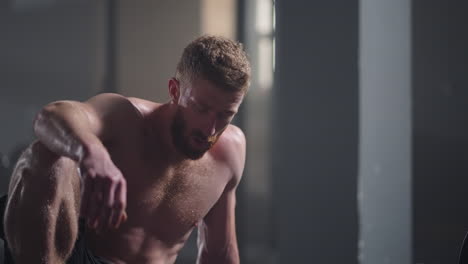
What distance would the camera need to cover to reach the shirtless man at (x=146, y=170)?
0.69 metres

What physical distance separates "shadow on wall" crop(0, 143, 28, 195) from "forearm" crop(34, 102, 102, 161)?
81cm

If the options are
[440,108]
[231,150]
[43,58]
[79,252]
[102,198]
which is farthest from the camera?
[43,58]

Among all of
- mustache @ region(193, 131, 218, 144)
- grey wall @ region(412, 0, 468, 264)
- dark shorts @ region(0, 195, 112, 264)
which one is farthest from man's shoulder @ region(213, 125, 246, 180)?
grey wall @ region(412, 0, 468, 264)

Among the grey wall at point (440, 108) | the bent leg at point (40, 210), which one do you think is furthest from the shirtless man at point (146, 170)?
the grey wall at point (440, 108)

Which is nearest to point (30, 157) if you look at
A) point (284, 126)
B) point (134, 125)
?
point (134, 125)

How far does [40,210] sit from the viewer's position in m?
0.69

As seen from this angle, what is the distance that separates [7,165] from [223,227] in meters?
0.78

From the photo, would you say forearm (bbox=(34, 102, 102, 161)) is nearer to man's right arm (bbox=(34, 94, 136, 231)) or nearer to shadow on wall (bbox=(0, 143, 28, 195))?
man's right arm (bbox=(34, 94, 136, 231))

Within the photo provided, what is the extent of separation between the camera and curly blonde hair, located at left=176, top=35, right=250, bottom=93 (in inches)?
30.8

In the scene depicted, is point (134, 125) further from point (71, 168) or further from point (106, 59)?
point (106, 59)

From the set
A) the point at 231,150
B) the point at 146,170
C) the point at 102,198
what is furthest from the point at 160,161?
the point at 102,198

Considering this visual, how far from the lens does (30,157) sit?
0.71 meters

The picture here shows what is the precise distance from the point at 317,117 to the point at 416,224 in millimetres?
391

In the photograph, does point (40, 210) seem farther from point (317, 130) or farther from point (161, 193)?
point (317, 130)
